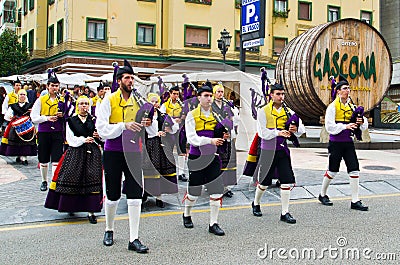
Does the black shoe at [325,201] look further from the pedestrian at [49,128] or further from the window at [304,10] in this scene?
the window at [304,10]

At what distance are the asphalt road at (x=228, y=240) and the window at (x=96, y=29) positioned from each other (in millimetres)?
20456

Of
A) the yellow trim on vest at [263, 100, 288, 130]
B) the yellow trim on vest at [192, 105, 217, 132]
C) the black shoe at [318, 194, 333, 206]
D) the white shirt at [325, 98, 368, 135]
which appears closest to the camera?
the yellow trim on vest at [192, 105, 217, 132]

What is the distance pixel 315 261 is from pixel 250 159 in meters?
3.21

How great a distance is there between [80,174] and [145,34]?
850 inches

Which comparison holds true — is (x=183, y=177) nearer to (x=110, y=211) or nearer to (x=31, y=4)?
(x=110, y=211)

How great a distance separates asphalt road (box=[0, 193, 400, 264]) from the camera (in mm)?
4445

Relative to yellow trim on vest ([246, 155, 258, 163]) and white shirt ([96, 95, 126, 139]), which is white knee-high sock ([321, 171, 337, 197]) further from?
white shirt ([96, 95, 126, 139])

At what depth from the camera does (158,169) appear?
672cm

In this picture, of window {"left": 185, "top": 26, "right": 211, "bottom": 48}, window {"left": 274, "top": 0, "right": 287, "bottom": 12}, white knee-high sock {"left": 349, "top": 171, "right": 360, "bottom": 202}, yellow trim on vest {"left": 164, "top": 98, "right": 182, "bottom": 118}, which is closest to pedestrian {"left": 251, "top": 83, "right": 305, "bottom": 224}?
white knee-high sock {"left": 349, "top": 171, "right": 360, "bottom": 202}

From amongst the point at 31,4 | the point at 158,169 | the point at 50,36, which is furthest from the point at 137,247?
the point at 31,4

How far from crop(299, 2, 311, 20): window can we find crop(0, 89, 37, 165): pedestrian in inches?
942

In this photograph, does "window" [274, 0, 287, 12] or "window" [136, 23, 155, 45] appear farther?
"window" [274, 0, 287, 12]

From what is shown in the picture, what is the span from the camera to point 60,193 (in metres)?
5.71

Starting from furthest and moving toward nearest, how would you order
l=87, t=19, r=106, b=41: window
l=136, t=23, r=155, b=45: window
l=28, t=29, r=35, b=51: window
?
l=28, t=29, r=35, b=51: window < l=136, t=23, r=155, b=45: window < l=87, t=19, r=106, b=41: window
